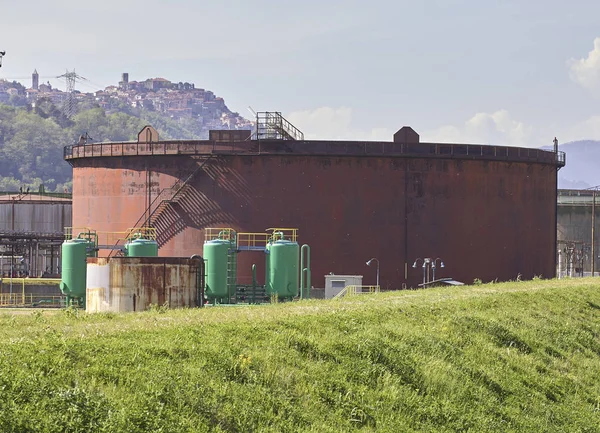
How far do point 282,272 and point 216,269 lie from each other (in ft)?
9.54

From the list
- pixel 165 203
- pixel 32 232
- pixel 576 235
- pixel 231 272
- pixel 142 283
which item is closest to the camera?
pixel 142 283

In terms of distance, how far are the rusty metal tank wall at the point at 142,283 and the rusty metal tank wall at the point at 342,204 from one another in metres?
13.9

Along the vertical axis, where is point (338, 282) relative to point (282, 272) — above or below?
below

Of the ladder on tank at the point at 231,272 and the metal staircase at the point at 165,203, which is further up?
the metal staircase at the point at 165,203

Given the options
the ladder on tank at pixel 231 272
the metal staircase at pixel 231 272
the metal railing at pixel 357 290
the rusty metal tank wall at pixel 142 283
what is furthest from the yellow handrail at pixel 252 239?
the rusty metal tank wall at pixel 142 283

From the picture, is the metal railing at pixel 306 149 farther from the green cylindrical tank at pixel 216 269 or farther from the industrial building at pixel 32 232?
the industrial building at pixel 32 232

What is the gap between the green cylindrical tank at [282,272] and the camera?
127ft

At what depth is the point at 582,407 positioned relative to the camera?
2136 centimetres

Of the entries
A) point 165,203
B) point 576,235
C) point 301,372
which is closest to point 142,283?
point 301,372

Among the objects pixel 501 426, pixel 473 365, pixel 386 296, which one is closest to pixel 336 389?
pixel 501 426

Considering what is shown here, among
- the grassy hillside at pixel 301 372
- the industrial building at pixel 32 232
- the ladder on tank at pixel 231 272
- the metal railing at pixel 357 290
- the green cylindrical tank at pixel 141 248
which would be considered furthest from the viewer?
the industrial building at pixel 32 232

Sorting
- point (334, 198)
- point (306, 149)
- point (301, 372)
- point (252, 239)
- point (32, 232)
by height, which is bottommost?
point (301, 372)

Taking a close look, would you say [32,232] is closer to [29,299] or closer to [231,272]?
[29,299]

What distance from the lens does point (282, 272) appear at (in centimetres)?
3875
